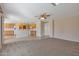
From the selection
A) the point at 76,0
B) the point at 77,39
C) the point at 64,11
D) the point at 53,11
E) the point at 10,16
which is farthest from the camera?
the point at 77,39

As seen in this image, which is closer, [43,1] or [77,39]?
[43,1]

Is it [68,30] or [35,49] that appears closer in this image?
[35,49]

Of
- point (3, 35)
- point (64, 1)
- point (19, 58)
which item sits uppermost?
point (64, 1)

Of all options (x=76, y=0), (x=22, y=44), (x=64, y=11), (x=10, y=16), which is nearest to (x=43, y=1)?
(x=76, y=0)

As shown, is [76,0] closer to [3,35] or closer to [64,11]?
[64,11]

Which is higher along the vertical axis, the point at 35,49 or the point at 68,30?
the point at 68,30

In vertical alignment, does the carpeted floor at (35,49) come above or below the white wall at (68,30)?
below

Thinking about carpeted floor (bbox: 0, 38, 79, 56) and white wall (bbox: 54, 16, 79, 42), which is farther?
white wall (bbox: 54, 16, 79, 42)

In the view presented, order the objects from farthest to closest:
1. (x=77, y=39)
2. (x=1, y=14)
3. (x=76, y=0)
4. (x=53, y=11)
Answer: (x=77, y=39) < (x=53, y=11) < (x=1, y=14) < (x=76, y=0)

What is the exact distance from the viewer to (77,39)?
5773 millimetres

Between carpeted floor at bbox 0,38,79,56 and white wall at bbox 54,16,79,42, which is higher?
white wall at bbox 54,16,79,42

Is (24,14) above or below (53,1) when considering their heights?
below

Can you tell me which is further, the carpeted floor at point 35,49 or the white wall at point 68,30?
the white wall at point 68,30

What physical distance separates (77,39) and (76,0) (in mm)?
3060
